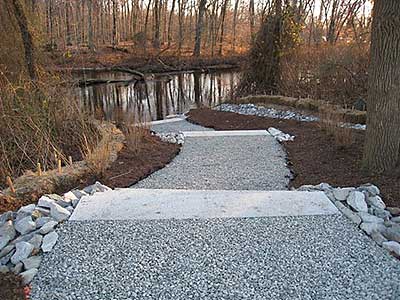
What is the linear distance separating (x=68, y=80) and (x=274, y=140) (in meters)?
3.51

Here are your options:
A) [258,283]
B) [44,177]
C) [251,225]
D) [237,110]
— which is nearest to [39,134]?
[44,177]

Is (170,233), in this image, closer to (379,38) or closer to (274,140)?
(379,38)

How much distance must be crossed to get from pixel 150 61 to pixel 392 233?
20.0 metres

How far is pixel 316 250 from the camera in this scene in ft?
7.68

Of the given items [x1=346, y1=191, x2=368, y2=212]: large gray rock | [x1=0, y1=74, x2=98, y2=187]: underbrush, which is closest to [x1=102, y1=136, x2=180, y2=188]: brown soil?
[x1=0, y1=74, x2=98, y2=187]: underbrush

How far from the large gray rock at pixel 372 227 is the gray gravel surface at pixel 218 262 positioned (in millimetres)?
60

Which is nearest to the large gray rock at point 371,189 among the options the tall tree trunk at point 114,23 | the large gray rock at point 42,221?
the large gray rock at point 42,221

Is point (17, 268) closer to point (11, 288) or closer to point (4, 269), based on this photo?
point (4, 269)

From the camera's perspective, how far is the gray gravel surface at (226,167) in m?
4.01

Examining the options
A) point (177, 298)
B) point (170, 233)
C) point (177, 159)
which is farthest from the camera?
point (177, 159)

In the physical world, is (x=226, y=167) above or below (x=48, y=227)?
below

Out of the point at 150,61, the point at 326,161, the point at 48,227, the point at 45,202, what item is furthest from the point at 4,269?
the point at 150,61

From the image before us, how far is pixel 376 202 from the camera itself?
2.85 m

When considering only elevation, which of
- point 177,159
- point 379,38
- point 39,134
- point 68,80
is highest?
point 379,38
